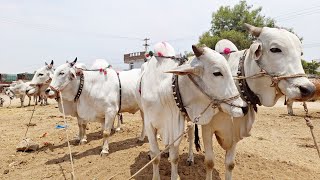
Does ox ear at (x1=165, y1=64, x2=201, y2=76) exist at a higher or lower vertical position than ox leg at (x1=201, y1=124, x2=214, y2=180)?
higher

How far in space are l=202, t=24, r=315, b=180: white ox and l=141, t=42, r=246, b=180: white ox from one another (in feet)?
1.27

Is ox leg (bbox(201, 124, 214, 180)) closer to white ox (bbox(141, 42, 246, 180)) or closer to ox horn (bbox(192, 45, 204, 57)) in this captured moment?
white ox (bbox(141, 42, 246, 180))

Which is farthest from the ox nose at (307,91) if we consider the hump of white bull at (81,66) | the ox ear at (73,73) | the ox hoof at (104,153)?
the hump of white bull at (81,66)

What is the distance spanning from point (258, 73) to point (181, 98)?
847mm

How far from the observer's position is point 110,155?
5559 millimetres

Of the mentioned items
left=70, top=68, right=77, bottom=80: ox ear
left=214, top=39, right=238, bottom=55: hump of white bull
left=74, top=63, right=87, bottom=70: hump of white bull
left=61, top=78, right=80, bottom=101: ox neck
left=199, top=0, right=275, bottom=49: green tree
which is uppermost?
left=199, top=0, right=275, bottom=49: green tree

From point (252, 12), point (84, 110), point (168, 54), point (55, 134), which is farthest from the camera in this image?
point (252, 12)

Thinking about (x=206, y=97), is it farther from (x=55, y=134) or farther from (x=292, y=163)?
(x=55, y=134)

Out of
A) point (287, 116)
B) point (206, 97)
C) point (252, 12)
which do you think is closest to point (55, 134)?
point (206, 97)

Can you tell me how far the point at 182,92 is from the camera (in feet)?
11.0

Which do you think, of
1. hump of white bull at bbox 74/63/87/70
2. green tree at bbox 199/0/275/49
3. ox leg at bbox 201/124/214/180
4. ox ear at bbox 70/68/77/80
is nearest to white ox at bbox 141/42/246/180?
ox leg at bbox 201/124/214/180

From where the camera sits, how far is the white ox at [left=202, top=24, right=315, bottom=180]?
2.88 meters

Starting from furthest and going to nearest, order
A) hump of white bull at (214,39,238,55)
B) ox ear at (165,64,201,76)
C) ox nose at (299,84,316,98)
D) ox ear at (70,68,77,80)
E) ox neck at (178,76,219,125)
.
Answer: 1. ox ear at (70,68,77,80)
2. hump of white bull at (214,39,238,55)
3. ox neck at (178,76,219,125)
4. ox ear at (165,64,201,76)
5. ox nose at (299,84,316,98)

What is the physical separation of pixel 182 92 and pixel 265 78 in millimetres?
873
